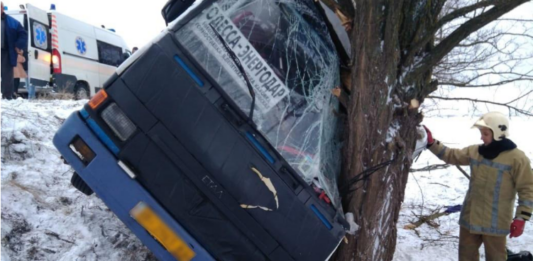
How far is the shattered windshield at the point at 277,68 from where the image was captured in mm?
2736

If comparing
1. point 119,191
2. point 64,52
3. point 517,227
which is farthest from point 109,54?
point 517,227

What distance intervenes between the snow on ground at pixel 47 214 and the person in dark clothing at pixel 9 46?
83.4 inches

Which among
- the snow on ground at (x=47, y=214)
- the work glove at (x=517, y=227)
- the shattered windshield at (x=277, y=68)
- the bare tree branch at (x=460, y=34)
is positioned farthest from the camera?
the work glove at (x=517, y=227)

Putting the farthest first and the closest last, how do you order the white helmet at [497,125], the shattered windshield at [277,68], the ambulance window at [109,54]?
1. the ambulance window at [109,54]
2. the white helmet at [497,125]
3. the shattered windshield at [277,68]

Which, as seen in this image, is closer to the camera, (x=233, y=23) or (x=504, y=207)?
(x=233, y=23)

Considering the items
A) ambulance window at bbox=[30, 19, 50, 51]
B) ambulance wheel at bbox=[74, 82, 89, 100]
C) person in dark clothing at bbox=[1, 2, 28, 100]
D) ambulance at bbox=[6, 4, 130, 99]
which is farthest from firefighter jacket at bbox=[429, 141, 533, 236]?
ambulance wheel at bbox=[74, 82, 89, 100]

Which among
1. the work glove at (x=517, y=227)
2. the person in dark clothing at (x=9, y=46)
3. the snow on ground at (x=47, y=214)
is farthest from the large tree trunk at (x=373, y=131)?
the person in dark clothing at (x=9, y=46)

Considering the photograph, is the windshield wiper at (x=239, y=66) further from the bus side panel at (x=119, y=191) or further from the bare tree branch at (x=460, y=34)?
the bare tree branch at (x=460, y=34)

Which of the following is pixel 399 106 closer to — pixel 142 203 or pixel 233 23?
pixel 233 23

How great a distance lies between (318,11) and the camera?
3223 mm

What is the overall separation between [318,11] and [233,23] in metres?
0.80

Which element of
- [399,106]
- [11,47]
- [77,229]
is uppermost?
[11,47]

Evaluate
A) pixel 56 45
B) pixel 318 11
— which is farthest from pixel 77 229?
pixel 56 45

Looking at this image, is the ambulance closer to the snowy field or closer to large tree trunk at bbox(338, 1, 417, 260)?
the snowy field
